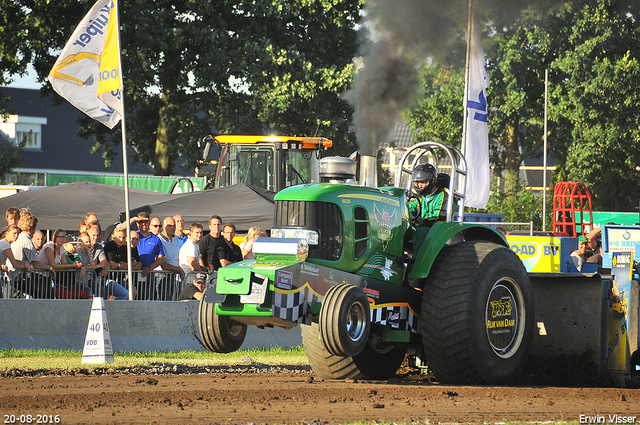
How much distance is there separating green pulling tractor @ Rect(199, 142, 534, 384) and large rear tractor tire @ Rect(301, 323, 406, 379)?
0.03 feet

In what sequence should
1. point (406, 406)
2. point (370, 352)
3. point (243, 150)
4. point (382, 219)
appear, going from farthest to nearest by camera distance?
1. point (243, 150)
2. point (370, 352)
3. point (382, 219)
4. point (406, 406)

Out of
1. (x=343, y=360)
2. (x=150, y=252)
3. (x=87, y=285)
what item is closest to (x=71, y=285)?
(x=87, y=285)

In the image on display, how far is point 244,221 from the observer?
49.2 feet

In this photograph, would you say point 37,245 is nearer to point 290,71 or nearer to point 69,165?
point 290,71

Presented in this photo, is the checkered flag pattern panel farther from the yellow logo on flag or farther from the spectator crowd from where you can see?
the yellow logo on flag

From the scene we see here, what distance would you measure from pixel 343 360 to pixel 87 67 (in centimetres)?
701

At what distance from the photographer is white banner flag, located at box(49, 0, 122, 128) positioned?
41.3ft

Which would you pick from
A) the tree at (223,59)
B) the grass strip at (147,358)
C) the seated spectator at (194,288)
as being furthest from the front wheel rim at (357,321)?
the tree at (223,59)

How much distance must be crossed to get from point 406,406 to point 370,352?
2014 mm

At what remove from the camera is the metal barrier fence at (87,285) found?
11.0 metres

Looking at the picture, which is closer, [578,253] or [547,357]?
[547,357]

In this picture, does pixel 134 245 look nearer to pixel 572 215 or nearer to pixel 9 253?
pixel 9 253

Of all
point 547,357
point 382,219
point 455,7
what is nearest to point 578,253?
point 455,7

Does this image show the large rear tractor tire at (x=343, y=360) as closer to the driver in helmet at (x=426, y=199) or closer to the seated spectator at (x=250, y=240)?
the driver in helmet at (x=426, y=199)
